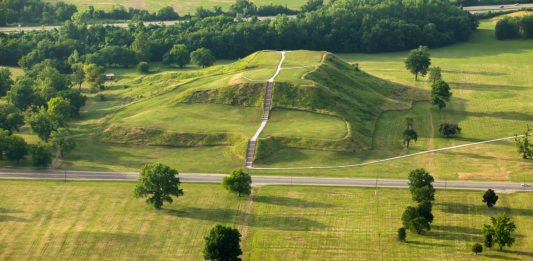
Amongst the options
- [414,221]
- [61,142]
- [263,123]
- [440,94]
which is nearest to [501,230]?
[414,221]

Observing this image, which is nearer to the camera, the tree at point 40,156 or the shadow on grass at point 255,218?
the shadow on grass at point 255,218

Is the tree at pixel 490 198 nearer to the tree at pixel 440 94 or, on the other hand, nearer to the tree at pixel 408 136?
the tree at pixel 408 136

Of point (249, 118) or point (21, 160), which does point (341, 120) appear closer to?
point (249, 118)

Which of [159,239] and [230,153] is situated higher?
[230,153]

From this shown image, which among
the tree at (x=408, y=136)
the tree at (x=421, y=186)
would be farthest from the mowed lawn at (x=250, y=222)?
the tree at (x=408, y=136)

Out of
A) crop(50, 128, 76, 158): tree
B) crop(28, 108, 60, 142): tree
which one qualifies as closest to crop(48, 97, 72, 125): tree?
crop(28, 108, 60, 142): tree

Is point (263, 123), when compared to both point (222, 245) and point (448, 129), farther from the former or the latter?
point (222, 245)

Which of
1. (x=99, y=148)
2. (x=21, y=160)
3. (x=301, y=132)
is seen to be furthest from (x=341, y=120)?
(x=21, y=160)
